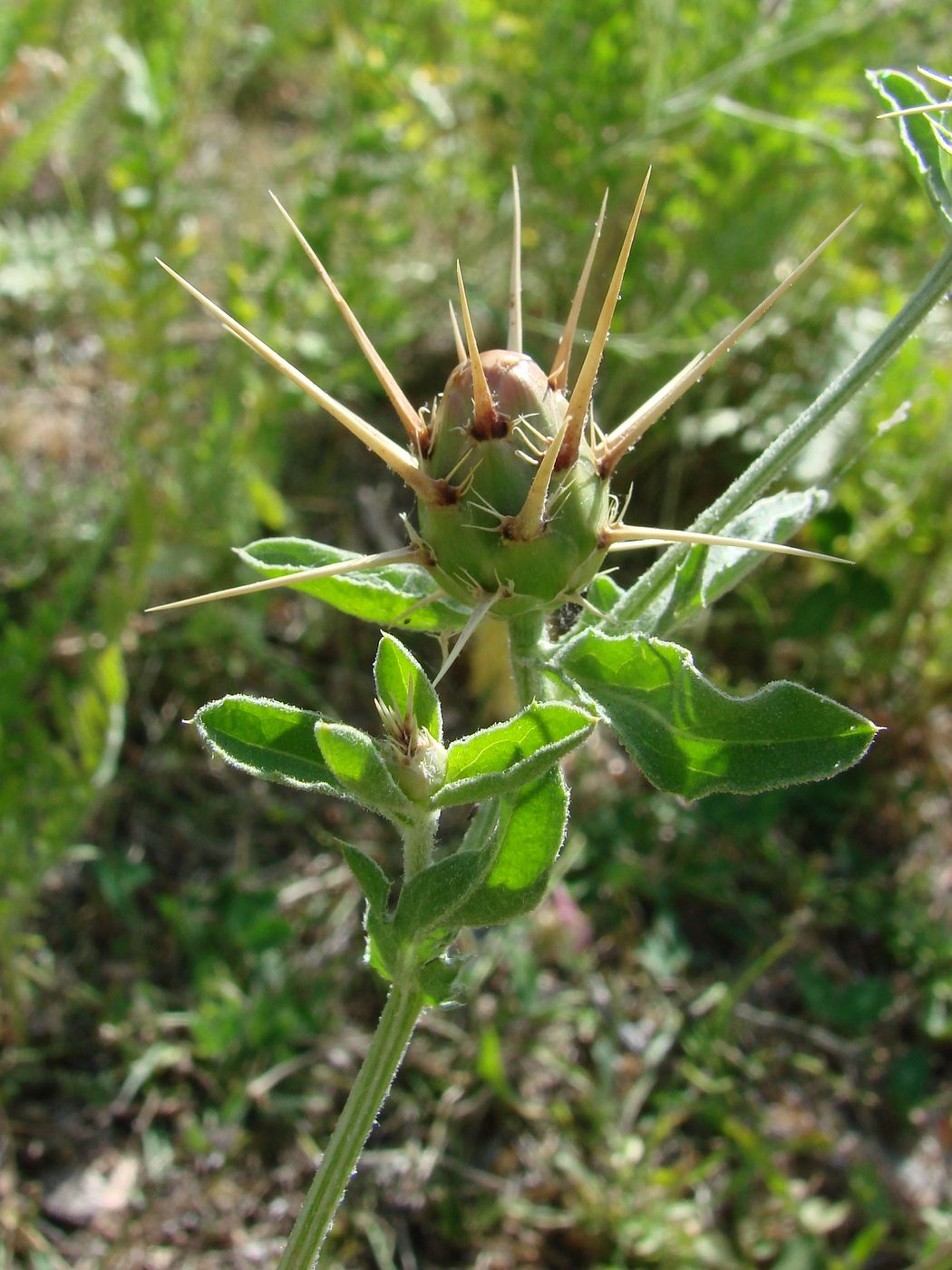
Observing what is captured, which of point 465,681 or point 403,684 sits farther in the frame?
point 465,681

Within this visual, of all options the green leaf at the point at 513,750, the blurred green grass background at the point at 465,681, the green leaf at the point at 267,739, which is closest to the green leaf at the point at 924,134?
the green leaf at the point at 513,750

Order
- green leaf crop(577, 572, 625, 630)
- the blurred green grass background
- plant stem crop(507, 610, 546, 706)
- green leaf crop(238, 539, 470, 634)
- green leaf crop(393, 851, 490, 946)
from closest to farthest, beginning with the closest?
green leaf crop(393, 851, 490, 946) → plant stem crop(507, 610, 546, 706) → green leaf crop(238, 539, 470, 634) → green leaf crop(577, 572, 625, 630) → the blurred green grass background

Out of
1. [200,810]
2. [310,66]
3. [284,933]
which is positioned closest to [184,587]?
[200,810]

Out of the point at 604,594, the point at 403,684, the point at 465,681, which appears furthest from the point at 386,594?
the point at 465,681

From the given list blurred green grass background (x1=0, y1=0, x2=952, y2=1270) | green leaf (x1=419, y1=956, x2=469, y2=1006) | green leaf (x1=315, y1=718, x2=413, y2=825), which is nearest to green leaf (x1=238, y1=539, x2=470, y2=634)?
green leaf (x1=315, y1=718, x2=413, y2=825)

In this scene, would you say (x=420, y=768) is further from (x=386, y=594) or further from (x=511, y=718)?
(x=386, y=594)

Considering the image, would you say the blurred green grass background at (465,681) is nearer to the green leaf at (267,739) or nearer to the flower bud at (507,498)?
the green leaf at (267,739)

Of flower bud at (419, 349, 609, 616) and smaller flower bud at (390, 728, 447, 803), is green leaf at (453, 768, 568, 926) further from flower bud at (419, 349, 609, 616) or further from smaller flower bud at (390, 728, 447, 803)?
flower bud at (419, 349, 609, 616)
